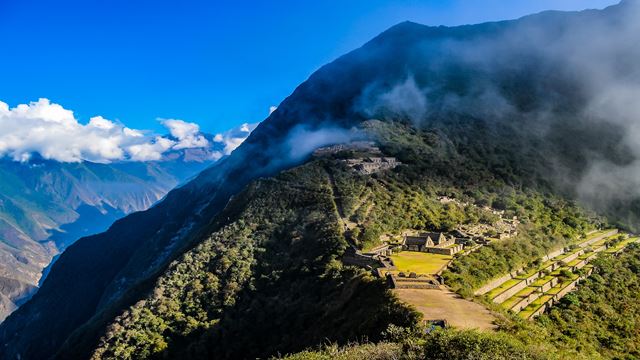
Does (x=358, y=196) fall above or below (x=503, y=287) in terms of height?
above

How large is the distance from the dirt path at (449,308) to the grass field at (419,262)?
553 centimetres

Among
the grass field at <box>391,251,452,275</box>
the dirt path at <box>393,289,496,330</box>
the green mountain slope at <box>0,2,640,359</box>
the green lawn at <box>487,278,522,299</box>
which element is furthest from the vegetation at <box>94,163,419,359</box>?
the green lawn at <box>487,278,522,299</box>

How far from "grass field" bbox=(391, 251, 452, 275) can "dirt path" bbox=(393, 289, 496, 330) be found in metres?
5.53

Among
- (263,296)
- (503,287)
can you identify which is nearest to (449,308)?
(503,287)

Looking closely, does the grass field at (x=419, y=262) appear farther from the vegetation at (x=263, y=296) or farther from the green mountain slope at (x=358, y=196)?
the vegetation at (x=263, y=296)

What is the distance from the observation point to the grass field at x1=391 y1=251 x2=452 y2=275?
4122 centimetres

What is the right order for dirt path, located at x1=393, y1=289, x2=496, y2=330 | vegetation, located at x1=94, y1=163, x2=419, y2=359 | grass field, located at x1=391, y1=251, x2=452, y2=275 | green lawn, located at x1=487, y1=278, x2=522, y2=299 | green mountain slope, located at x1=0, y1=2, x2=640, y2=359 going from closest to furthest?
dirt path, located at x1=393, y1=289, x2=496, y2=330
vegetation, located at x1=94, y1=163, x2=419, y2=359
green lawn, located at x1=487, y1=278, x2=522, y2=299
grass field, located at x1=391, y1=251, x2=452, y2=275
green mountain slope, located at x1=0, y1=2, x2=640, y2=359

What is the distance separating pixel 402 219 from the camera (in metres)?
60.4

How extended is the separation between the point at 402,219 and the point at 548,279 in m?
19.7

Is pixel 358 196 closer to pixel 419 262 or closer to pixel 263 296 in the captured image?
pixel 263 296

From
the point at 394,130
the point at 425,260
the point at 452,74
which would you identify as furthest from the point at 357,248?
the point at 452,74

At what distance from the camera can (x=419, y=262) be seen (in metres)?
44.1

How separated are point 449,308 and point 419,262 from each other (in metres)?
13.2

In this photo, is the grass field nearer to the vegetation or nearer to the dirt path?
the vegetation
